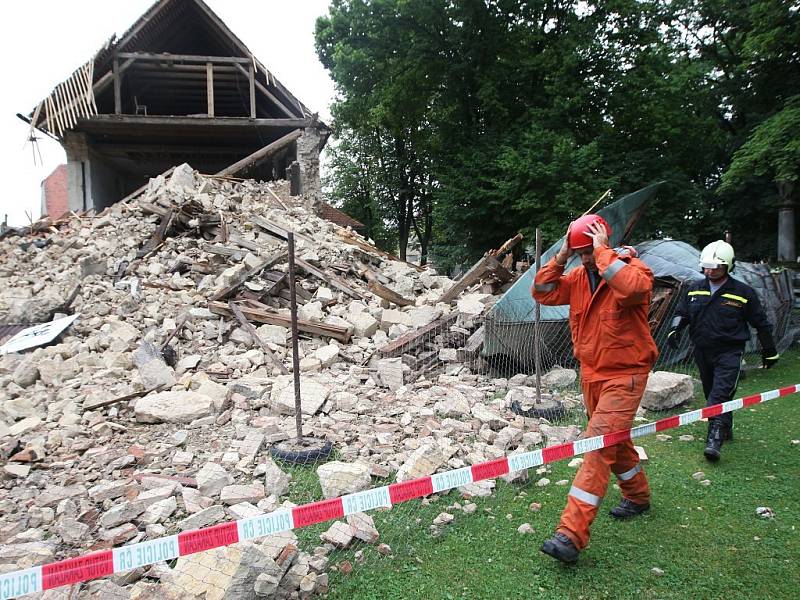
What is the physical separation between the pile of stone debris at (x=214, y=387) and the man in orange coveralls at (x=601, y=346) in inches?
44.9

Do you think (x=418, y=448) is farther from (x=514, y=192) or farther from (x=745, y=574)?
(x=514, y=192)

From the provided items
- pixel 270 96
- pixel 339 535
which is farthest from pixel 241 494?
pixel 270 96

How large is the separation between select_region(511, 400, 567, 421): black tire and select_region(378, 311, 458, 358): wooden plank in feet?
6.30

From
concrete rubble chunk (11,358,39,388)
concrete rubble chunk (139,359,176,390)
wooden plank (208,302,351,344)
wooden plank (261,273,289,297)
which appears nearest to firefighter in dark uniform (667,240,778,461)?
wooden plank (208,302,351,344)

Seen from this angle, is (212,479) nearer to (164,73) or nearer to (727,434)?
(727,434)

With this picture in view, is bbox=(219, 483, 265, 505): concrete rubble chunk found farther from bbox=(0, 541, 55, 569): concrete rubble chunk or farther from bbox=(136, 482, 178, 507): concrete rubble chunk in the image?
bbox=(0, 541, 55, 569): concrete rubble chunk

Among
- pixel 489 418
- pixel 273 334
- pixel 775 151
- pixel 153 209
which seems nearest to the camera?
pixel 489 418

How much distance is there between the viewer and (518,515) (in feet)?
10.8

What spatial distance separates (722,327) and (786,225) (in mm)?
15926

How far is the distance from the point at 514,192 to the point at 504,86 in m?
4.41

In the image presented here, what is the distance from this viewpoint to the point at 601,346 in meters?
2.81

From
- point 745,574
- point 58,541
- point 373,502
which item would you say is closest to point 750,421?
point 745,574

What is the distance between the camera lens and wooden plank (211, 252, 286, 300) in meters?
7.48

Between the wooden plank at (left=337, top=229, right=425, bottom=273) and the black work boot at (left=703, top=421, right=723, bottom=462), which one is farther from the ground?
the wooden plank at (left=337, top=229, right=425, bottom=273)
